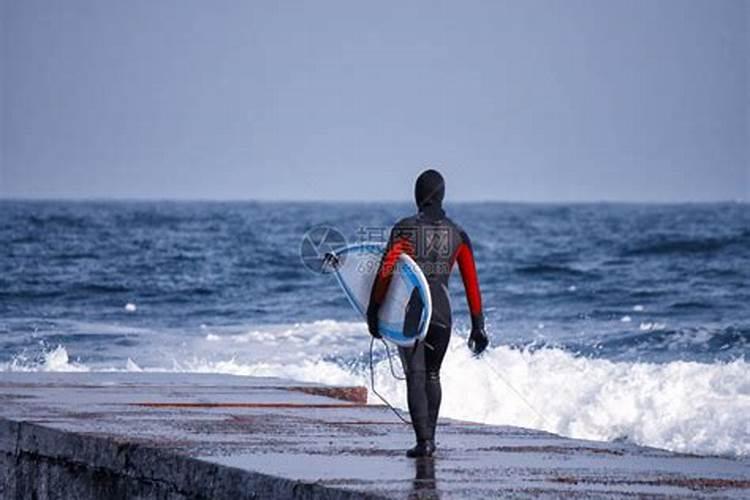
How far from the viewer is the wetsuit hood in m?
8.77

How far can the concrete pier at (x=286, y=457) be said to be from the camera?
7.77m

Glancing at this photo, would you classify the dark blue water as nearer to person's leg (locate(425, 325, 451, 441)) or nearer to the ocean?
the ocean

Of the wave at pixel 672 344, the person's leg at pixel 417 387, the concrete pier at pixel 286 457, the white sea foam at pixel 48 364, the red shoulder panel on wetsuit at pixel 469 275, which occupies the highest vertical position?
the red shoulder panel on wetsuit at pixel 469 275

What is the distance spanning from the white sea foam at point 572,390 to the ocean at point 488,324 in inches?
1.1

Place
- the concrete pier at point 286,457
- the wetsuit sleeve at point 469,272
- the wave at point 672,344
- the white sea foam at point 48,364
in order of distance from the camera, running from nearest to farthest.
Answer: the concrete pier at point 286,457 → the wetsuit sleeve at point 469,272 → the white sea foam at point 48,364 → the wave at point 672,344

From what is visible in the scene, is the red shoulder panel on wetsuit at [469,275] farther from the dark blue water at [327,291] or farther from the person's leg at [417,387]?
the dark blue water at [327,291]

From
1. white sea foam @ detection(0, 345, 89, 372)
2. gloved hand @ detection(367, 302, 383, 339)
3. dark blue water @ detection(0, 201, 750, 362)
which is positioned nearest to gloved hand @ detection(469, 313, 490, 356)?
gloved hand @ detection(367, 302, 383, 339)

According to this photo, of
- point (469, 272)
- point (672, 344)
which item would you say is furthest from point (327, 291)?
point (469, 272)

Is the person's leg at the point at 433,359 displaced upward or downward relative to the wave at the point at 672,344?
upward

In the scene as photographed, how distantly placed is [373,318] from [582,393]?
9792mm

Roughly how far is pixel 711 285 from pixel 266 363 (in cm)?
1703

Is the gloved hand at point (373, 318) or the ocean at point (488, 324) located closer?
the gloved hand at point (373, 318)

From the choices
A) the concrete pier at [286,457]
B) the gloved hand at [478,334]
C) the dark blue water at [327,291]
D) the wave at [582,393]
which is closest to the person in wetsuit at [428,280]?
the gloved hand at [478,334]

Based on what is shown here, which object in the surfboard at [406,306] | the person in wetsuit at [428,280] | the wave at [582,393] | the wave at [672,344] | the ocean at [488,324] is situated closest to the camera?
the surfboard at [406,306]
